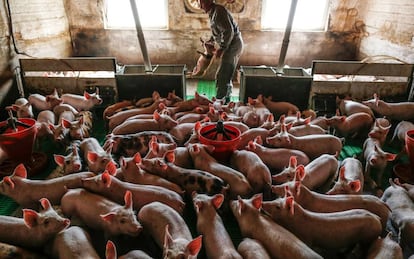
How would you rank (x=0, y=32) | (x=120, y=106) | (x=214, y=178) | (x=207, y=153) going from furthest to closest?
1. (x=0, y=32)
2. (x=120, y=106)
3. (x=207, y=153)
4. (x=214, y=178)

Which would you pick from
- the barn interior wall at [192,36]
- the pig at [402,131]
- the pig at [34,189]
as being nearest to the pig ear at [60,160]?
the pig at [34,189]

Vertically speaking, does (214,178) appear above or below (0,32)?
below

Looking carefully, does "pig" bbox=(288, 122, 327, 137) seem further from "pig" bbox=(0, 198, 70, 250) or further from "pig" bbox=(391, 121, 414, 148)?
"pig" bbox=(0, 198, 70, 250)

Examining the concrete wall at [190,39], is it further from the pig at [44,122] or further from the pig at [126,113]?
the pig at [44,122]

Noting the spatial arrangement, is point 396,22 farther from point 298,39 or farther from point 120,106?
point 120,106

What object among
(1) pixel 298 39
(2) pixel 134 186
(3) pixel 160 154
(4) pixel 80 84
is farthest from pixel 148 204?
(1) pixel 298 39

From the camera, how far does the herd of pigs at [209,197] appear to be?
2.37m

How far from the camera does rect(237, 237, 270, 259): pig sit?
2205mm

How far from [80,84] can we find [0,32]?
61.9 inches

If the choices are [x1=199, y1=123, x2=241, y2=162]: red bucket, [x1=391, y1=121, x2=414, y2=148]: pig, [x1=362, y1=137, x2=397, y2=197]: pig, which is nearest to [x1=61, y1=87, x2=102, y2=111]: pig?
[x1=199, y1=123, x2=241, y2=162]: red bucket

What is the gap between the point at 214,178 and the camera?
298 cm

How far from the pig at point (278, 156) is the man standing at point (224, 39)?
Answer: 231 centimetres

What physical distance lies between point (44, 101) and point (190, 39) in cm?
431

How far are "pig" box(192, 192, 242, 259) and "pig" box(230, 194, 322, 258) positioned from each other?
0.56 feet
